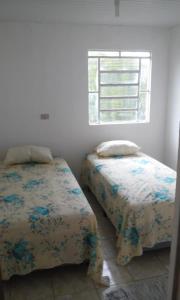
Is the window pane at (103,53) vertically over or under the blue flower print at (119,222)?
over

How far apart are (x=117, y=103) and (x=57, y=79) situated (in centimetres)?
102

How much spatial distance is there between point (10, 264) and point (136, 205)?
1.18 meters

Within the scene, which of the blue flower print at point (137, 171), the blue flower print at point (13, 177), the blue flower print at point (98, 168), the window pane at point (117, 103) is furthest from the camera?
the window pane at point (117, 103)

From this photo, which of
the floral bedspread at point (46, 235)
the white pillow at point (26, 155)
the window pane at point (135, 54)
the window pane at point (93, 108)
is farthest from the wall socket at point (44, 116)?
the floral bedspread at point (46, 235)

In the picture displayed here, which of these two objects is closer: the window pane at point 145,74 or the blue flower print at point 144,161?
the blue flower print at point 144,161

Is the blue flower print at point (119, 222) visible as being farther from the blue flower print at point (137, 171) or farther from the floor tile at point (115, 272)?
the blue flower print at point (137, 171)

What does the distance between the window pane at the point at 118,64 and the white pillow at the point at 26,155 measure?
1.59m

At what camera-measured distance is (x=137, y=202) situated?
2.33 metres

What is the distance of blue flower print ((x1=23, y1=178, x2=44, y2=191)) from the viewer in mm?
2686

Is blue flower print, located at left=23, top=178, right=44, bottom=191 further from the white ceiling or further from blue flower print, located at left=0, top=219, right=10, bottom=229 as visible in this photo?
the white ceiling

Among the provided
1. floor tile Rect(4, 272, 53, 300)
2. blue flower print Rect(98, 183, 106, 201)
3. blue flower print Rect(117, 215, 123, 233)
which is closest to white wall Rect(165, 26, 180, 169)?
blue flower print Rect(98, 183, 106, 201)

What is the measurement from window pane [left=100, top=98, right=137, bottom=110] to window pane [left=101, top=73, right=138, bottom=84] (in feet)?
0.95

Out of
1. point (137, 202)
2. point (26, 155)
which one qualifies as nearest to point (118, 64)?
point (26, 155)

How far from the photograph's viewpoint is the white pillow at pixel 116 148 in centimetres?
366
